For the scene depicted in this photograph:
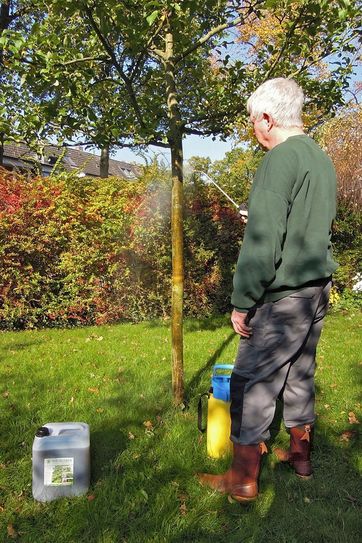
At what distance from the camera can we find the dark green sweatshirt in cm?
229

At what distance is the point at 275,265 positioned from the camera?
2383mm

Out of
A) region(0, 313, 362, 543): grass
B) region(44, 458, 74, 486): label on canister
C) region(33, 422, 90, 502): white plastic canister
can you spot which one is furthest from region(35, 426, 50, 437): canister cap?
region(0, 313, 362, 543): grass

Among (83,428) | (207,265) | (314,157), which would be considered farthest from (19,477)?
(207,265)

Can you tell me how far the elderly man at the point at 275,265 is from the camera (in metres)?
2.30

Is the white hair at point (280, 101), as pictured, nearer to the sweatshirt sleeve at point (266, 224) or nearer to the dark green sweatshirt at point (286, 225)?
the dark green sweatshirt at point (286, 225)

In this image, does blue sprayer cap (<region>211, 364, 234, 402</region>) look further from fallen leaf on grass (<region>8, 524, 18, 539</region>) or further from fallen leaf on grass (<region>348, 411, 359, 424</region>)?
fallen leaf on grass (<region>8, 524, 18, 539</region>)

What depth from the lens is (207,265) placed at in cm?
805

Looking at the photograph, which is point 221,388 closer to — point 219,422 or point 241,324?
point 219,422

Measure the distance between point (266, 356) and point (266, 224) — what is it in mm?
697

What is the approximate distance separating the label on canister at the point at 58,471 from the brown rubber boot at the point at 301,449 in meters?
1.33

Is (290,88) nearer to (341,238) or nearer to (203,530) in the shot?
(203,530)

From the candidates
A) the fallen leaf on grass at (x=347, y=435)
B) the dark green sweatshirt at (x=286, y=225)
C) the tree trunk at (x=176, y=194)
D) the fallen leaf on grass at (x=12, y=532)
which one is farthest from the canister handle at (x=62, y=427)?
the fallen leaf on grass at (x=347, y=435)

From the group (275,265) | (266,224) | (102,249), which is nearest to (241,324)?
(275,265)

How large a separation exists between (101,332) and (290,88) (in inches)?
197
